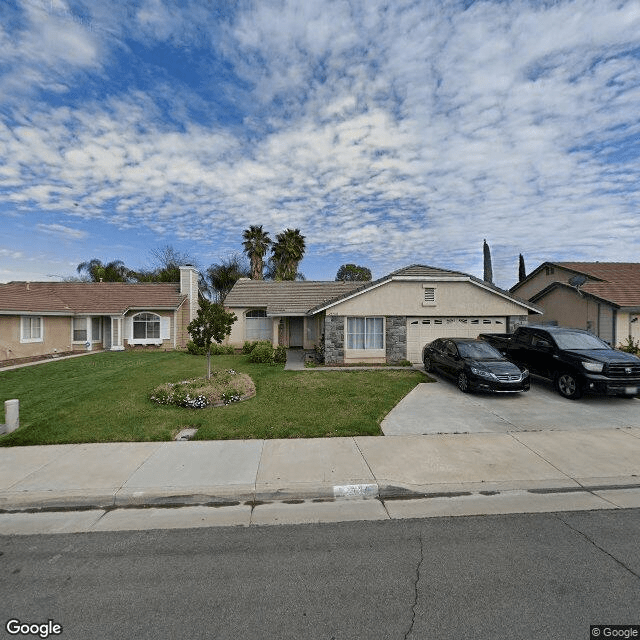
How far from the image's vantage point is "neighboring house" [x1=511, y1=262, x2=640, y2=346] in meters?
18.0

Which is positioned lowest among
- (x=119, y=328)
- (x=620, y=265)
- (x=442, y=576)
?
(x=442, y=576)

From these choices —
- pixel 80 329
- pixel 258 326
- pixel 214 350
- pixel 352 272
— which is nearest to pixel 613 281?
pixel 258 326

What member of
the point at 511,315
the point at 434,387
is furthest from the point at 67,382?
the point at 511,315

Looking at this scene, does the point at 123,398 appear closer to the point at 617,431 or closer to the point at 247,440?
the point at 247,440

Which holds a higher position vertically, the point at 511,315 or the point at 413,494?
the point at 511,315

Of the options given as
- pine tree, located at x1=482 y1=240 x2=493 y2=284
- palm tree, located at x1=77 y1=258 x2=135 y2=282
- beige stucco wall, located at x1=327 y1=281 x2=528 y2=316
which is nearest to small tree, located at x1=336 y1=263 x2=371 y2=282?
pine tree, located at x1=482 y1=240 x2=493 y2=284

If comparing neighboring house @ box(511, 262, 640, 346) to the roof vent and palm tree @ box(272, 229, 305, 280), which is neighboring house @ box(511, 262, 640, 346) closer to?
the roof vent

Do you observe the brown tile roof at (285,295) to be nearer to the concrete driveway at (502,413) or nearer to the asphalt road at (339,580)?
the concrete driveway at (502,413)

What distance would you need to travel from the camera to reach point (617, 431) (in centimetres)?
760

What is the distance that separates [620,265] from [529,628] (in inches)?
1072

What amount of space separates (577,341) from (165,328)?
21.9 m

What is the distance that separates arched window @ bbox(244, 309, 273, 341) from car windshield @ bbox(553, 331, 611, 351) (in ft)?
52.7

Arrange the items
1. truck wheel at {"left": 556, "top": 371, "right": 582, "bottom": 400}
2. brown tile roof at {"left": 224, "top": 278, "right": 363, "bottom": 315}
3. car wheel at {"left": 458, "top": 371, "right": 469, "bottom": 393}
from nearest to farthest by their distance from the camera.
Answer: truck wheel at {"left": 556, "top": 371, "right": 582, "bottom": 400}, car wheel at {"left": 458, "top": 371, "right": 469, "bottom": 393}, brown tile roof at {"left": 224, "top": 278, "right": 363, "bottom": 315}

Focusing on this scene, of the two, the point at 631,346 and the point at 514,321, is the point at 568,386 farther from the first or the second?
the point at 631,346
